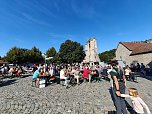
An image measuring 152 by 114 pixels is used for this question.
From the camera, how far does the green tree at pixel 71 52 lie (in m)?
55.9

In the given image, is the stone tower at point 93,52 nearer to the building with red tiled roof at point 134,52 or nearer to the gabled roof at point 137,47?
the building with red tiled roof at point 134,52

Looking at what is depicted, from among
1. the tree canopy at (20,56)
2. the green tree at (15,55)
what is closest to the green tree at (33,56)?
the tree canopy at (20,56)

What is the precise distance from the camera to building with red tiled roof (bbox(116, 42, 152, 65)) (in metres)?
30.6

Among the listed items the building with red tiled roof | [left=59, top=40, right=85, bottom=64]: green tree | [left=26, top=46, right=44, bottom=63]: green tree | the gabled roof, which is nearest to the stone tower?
the building with red tiled roof

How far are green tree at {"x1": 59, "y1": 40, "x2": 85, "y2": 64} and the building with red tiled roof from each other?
16.6 m

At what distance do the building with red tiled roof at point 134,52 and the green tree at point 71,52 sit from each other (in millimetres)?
16633

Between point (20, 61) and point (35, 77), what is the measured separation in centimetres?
5089

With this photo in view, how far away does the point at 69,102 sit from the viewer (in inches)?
320

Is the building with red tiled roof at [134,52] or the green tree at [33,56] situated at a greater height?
the green tree at [33,56]

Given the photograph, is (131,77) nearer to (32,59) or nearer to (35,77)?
(35,77)

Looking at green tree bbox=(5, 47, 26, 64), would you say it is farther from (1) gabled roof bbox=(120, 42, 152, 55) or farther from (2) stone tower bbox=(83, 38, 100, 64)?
(1) gabled roof bbox=(120, 42, 152, 55)

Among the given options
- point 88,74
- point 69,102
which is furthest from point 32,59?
point 69,102

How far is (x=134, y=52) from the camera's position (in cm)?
3481

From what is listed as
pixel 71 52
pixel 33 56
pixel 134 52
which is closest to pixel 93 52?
pixel 134 52
